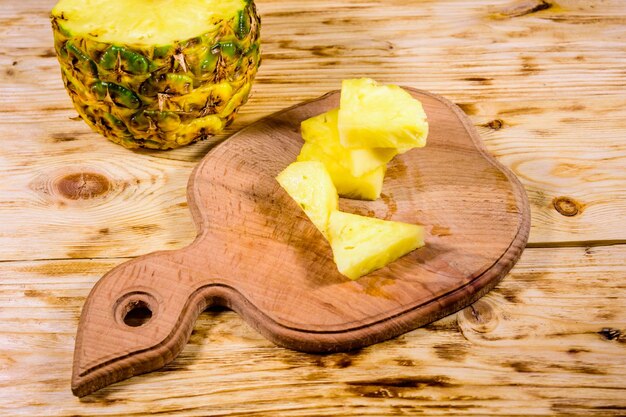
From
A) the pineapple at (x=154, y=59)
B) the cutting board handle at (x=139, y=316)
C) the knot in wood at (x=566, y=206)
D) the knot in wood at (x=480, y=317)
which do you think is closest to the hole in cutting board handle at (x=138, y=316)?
the cutting board handle at (x=139, y=316)

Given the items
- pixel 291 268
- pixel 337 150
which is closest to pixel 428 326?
pixel 291 268

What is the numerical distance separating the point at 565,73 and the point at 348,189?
34.4 inches

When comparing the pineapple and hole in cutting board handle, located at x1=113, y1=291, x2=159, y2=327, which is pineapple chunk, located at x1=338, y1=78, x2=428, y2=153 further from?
hole in cutting board handle, located at x1=113, y1=291, x2=159, y2=327

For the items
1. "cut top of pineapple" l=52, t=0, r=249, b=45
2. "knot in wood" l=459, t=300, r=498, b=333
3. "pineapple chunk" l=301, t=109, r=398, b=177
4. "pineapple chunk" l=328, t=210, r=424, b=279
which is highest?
"cut top of pineapple" l=52, t=0, r=249, b=45

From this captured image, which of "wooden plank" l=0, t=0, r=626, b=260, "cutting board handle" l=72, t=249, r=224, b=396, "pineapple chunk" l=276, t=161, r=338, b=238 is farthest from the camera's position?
"wooden plank" l=0, t=0, r=626, b=260

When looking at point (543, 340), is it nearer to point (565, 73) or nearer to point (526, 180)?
point (526, 180)

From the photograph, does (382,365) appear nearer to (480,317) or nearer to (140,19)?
(480,317)

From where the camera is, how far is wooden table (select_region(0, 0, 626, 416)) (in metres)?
1.39

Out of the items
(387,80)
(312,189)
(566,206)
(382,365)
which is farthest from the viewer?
(387,80)

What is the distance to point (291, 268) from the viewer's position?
1516mm

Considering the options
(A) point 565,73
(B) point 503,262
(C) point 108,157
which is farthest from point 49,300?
(A) point 565,73

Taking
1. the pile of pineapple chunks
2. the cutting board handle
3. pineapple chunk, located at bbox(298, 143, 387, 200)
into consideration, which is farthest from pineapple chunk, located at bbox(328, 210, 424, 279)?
the cutting board handle

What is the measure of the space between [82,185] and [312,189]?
588 millimetres

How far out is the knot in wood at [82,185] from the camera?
1.80 meters
